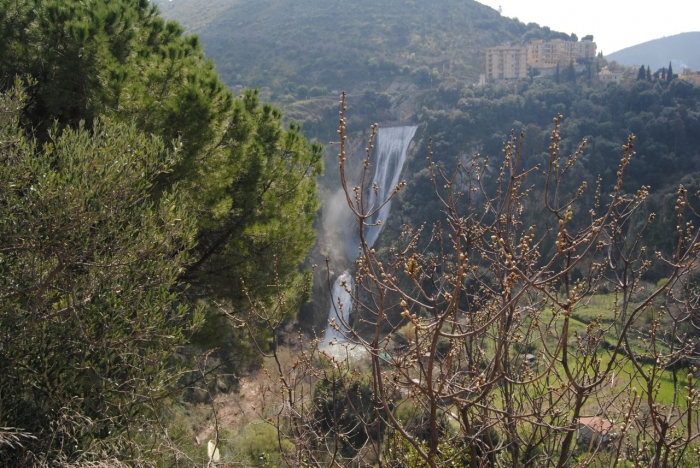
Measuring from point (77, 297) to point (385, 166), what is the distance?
87.8 feet

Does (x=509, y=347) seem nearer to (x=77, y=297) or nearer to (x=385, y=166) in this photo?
(x=77, y=297)

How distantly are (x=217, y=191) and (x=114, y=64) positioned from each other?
1.36 meters

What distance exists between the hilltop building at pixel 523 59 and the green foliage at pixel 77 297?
42833 mm

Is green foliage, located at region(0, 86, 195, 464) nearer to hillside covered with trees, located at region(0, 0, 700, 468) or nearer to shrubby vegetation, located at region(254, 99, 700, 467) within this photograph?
hillside covered with trees, located at region(0, 0, 700, 468)

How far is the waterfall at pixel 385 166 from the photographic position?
28.0 metres

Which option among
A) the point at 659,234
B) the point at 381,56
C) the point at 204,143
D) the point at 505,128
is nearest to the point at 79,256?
the point at 204,143

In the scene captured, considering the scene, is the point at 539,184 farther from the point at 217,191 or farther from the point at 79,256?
the point at 79,256

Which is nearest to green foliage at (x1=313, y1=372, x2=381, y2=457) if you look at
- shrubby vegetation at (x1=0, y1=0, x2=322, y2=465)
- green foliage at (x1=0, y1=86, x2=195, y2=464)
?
shrubby vegetation at (x1=0, y1=0, x2=322, y2=465)

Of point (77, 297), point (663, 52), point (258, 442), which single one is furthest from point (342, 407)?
point (663, 52)

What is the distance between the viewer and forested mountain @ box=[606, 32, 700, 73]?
8350cm

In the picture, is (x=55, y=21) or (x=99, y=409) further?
(x=55, y=21)

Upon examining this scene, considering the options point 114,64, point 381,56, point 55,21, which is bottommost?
point 114,64

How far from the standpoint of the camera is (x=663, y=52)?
87.8m

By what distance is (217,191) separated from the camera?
488cm
